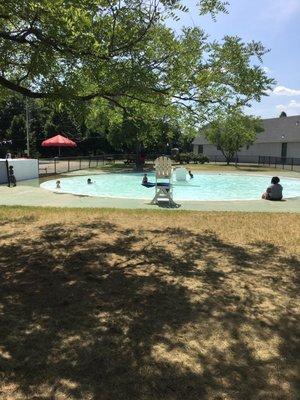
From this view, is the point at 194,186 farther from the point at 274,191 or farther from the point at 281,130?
the point at 281,130

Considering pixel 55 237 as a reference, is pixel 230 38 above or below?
above

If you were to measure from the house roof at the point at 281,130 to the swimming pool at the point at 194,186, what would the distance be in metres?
21.3

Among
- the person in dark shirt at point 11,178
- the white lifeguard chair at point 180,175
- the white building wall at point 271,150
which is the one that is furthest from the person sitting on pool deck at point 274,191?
the white building wall at point 271,150

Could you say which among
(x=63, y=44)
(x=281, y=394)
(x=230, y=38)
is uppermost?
(x=230, y=38)

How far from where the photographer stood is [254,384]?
4.07 meters

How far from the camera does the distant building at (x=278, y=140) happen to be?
53.2 meters

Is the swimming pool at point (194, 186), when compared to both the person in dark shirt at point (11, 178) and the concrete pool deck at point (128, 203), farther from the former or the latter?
the concrete pool deck at point (128, 203)

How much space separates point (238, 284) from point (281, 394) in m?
2.97

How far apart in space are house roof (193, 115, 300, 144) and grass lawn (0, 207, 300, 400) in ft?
151

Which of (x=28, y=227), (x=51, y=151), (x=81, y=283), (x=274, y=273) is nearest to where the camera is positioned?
(x=81, y=283)

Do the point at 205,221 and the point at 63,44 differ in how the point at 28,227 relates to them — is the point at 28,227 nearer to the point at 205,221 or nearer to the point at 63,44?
the point at 205,221

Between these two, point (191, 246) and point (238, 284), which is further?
point (191, 246)

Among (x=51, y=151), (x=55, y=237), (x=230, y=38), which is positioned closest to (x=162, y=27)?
(x=230, y=38)

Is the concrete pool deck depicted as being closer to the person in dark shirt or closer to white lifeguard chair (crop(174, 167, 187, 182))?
the person in dark shirt
